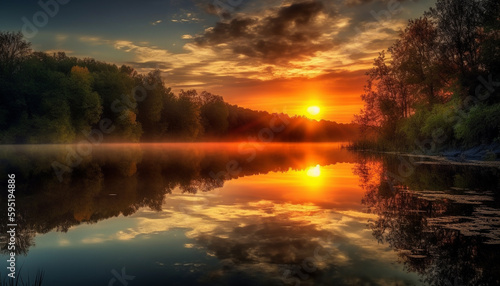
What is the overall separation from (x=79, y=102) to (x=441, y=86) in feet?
217

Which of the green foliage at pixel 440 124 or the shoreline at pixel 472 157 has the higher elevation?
the green foliage at pixel 440 124

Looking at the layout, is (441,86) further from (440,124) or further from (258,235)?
(258,235)

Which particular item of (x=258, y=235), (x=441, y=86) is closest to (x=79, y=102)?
(x=441, y=86)

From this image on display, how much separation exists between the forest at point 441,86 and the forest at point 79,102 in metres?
54.8

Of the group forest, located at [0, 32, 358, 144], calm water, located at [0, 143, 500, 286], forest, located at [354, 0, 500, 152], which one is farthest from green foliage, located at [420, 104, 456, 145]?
forest, located at [0, 32, 358, 144]

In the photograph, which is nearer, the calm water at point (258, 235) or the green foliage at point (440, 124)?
the calm water at point (258, 235)

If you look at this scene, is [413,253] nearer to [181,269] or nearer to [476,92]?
[181,269]

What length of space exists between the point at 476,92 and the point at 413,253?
1472 inches

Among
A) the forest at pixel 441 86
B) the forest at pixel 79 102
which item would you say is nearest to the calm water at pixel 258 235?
the forest at pixel 441 86

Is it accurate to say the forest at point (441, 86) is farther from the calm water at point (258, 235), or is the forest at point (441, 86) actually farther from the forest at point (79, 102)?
the forest at point (79, 102)

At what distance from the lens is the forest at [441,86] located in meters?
36.5

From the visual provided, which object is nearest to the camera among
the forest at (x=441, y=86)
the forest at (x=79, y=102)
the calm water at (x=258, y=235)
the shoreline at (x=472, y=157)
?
the calm water at (x=258, y=235)

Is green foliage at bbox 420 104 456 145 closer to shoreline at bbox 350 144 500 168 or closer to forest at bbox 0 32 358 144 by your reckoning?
shoreline at bbox 350 144 500 168

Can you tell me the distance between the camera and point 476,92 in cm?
3816
